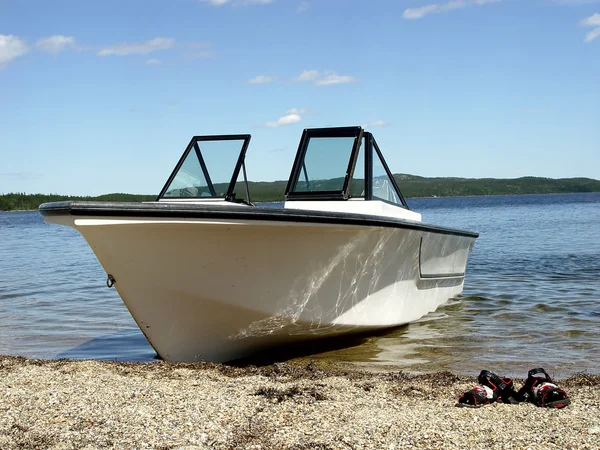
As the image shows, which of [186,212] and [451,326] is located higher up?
[186,212]

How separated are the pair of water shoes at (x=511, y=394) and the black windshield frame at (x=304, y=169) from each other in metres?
2.71

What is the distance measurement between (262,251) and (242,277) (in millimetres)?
263

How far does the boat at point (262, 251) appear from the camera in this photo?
4.77m

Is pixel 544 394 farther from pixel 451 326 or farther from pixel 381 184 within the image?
pixel 451 326

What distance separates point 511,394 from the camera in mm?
4281

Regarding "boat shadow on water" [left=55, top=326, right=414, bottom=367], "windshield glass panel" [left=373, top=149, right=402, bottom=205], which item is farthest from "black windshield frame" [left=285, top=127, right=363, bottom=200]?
"boat shadow on water" [left=55, top=326, right=414, bottom=367]

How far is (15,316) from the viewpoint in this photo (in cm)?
923

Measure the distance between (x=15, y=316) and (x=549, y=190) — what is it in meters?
151

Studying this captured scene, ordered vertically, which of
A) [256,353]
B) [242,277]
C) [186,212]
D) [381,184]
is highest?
[381,184]

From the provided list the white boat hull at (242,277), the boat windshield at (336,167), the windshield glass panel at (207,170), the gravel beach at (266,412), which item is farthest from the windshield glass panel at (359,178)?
the gravel beach at (266,412)

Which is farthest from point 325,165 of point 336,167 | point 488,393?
point 488,393

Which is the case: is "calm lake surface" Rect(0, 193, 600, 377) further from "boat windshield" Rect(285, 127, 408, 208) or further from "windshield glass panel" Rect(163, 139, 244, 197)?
"windshield glass panel" Rect(163, 139, 244, 197)

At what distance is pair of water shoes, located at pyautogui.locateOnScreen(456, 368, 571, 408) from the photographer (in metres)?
4.15

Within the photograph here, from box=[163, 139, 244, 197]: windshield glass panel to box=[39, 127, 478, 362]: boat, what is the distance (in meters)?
0.01
